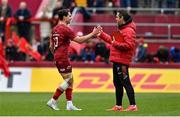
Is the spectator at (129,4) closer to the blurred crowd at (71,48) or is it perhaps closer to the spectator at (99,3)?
the blurred crowd at (71,48)

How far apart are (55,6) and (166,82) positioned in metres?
6.95

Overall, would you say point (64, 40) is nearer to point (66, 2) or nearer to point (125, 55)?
point (125, 55)

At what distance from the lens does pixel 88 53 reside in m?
26.8

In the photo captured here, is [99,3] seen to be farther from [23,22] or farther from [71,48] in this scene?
[71,48]

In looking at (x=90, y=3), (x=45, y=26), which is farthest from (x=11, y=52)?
(x=90, y=3)

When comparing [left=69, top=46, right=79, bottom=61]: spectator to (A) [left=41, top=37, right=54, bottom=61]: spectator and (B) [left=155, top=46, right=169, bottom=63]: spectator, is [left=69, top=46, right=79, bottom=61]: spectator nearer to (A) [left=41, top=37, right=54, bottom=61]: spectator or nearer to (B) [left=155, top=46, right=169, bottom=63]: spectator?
(A) [left=41, top=37, right=54, bottom=61]: spectator

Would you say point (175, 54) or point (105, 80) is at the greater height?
point (175, 54)

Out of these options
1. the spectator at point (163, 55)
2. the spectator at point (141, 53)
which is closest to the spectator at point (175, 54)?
the spectator at point (163, 55)

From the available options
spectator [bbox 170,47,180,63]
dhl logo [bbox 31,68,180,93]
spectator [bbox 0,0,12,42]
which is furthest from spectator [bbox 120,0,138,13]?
dhl logo [bbox 31,68,180,93]

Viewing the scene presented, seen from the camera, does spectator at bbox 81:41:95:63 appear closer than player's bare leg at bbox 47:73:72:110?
No

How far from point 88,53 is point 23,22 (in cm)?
346

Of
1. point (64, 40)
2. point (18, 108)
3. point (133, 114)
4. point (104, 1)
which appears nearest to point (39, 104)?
point (18, 108)

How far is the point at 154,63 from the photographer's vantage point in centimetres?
2589

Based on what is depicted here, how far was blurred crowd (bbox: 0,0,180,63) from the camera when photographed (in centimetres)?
2661
